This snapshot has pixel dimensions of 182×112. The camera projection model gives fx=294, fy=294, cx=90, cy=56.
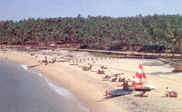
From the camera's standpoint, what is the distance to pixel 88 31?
6550 centimetres

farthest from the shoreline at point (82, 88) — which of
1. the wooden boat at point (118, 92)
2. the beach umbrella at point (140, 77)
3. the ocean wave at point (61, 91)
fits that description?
the beach umbrella at point (140, 77)

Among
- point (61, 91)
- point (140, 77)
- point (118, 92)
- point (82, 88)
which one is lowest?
point (61, 91)

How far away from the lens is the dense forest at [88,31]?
5106cm

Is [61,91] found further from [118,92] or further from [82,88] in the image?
[118,92]

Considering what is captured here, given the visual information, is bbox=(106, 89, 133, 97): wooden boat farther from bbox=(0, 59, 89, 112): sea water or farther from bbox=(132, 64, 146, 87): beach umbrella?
bbox=(0, 59, 89, 112): sea water

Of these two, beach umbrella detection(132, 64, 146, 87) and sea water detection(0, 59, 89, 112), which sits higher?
beach umbrella detection(132, 64, 146, 87)

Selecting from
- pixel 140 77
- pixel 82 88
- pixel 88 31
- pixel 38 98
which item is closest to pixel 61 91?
pixel 82 88

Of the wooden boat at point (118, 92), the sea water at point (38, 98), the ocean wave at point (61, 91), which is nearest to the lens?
the wooden boat at point (118, 92)

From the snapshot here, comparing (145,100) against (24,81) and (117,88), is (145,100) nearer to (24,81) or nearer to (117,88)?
(117,88)

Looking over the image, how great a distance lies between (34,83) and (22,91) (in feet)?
10.6

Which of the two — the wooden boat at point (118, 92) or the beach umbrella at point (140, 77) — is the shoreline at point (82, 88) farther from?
the beach umbrella at point (140, 77)

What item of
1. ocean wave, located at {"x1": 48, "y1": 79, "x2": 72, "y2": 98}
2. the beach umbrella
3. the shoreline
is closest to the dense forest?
the shoreline

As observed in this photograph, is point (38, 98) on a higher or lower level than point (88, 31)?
lower

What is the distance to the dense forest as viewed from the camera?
51.1m
